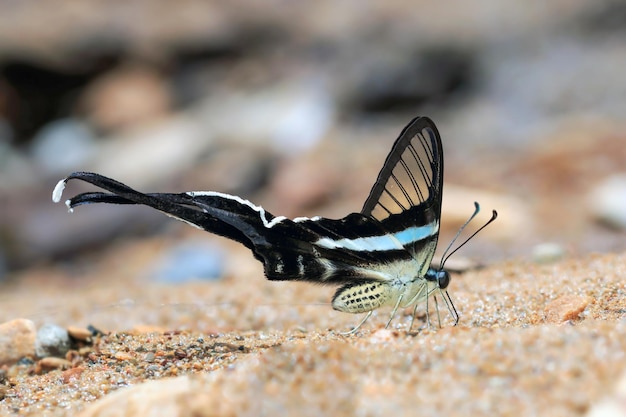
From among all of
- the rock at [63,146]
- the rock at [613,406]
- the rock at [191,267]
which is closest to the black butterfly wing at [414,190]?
the rock at [613,406]

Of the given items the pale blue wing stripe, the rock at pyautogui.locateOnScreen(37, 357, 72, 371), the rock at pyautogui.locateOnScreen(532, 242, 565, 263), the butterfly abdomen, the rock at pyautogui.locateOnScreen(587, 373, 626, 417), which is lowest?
the rock at pyautogui.locateOnScreen(587, 373, 626, 417)

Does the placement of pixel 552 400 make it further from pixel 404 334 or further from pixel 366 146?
pixel 366 146

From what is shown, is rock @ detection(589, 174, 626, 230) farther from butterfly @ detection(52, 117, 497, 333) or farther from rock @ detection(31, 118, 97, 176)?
rock @ detection(31, 118, 97, 176)

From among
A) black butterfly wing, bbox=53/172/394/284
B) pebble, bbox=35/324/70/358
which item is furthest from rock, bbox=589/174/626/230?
pebble, bbox=35/324/70/358

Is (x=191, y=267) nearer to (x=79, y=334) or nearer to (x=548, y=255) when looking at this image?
(x=79, y=334)

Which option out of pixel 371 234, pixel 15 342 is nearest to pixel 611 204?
pixel 371 234

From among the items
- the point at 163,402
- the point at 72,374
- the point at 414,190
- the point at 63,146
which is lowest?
the point at 163,402

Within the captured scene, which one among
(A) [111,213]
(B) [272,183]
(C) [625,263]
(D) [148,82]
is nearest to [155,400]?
(C) [625,263]
